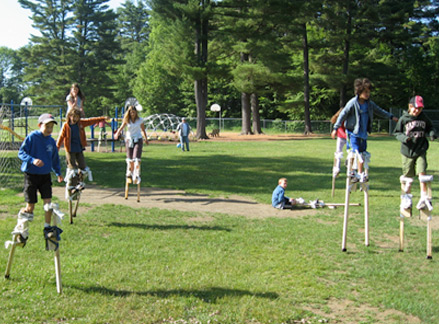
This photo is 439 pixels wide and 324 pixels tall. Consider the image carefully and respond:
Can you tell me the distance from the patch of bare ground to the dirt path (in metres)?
4.58

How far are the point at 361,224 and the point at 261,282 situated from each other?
3.98 meters

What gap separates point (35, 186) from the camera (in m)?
6.15

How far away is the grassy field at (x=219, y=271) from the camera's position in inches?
187

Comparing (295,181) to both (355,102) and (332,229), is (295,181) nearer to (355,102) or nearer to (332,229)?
(332,229)

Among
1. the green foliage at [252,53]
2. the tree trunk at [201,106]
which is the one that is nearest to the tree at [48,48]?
the green foliage at [252,53]

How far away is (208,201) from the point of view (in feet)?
36.6

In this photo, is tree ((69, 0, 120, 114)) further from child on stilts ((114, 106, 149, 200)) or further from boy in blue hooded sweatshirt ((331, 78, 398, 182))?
boy in blue hooded sweatshirt ((331, 78, 398, 182))

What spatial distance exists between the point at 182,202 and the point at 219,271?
514cm

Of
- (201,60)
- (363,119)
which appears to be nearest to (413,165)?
(363,119)

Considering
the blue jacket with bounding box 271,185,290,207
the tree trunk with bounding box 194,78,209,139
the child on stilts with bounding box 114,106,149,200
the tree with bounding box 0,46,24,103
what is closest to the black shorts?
the child on stilts with bounding box 114,106,149,200

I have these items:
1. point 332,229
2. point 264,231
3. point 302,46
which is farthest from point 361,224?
point 302,46

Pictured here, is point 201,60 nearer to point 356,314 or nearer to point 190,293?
point 190,293

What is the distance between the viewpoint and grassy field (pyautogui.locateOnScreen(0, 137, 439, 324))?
4.75 m

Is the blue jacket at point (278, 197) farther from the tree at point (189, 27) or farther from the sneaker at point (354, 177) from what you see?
the tree at point (189, 27)
